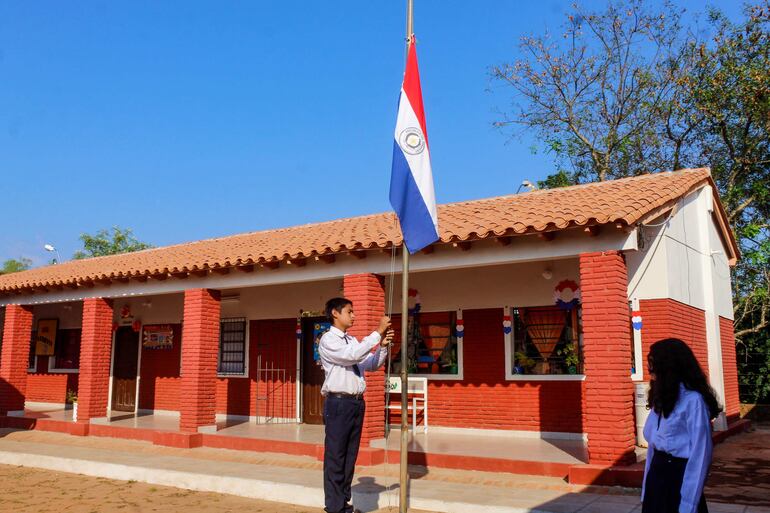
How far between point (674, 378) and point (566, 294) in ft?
23.0

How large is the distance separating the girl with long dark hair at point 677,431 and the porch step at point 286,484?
2.69 metres

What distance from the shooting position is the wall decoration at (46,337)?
18095 mm

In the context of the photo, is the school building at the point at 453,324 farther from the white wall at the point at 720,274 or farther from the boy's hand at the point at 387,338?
the boy's hand at the point at 387,338

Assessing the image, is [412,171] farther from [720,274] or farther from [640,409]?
[720,274]

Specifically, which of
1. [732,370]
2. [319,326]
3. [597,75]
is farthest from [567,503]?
[597,75]

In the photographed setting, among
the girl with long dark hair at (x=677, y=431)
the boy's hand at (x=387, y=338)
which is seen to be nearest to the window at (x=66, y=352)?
the boy's hand at (x=387, y=338)

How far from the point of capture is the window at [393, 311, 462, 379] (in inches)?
457

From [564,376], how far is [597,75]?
1462 centimetres

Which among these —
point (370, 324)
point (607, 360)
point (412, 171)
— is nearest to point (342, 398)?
point (412, 171)

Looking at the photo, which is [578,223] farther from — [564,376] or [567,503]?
[564,376]

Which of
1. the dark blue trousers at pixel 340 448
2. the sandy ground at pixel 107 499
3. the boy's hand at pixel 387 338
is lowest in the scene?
the sandy ground at pixel 107 499

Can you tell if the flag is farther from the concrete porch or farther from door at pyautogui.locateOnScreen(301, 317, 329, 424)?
door at pyautogui.locateOnScreen(301, 317, 329, 424)

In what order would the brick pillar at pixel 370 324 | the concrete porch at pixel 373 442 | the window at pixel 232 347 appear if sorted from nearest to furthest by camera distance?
the concrete porch at pixel 373 442 < the brick pillar at pixel 370 324 < the window at pixel 232 347

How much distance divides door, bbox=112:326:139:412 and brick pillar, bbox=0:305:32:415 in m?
2.14
